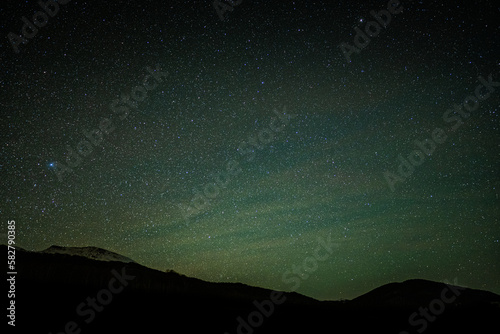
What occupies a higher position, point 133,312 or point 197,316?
point 133,312

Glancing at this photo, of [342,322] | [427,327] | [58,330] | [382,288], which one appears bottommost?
[382,288]

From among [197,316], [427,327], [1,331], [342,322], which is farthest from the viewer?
[427,327]

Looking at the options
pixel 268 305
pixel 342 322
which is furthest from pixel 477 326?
pixel 268 305

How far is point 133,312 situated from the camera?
10125mm

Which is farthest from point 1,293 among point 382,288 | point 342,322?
point 382,288

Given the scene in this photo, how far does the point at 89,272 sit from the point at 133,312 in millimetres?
8513

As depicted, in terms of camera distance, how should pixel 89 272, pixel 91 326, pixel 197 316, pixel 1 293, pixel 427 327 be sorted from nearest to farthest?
pixel 91 326, pixel 1 293, pixel 197 316, pixel 427 327, pixel 89 272

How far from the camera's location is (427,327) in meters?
15.6

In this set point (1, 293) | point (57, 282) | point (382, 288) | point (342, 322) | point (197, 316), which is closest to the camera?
point (1, 293)

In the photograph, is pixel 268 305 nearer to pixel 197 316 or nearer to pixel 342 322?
pixel 342 322

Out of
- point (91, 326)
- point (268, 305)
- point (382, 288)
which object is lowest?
point (382, 288)

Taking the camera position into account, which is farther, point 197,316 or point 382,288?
point 382,288

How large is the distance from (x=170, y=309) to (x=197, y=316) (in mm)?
1110

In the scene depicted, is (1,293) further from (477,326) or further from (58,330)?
(477,326)
